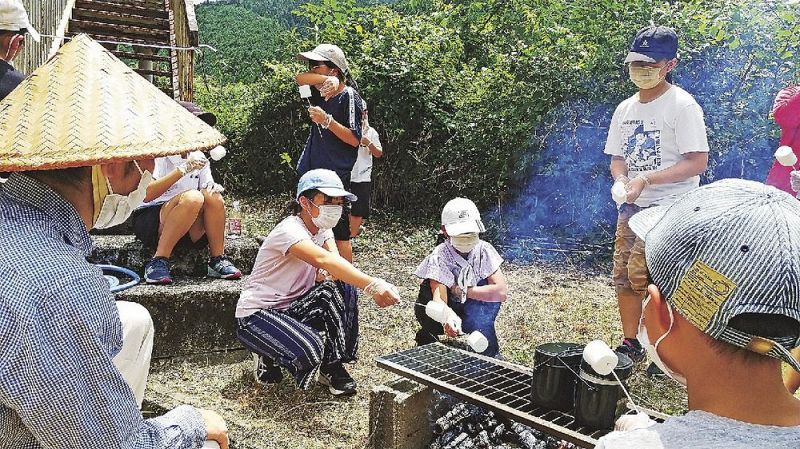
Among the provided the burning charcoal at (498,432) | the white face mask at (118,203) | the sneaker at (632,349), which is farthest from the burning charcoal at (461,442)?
the white face mask at (118,203)

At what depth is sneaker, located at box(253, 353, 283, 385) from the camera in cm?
414

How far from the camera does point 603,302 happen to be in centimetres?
617

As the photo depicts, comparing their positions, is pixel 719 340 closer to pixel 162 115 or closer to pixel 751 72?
pixel 162 115

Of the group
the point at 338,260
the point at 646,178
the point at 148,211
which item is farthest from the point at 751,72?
the point at 148,211

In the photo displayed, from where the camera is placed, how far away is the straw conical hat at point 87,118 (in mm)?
1874

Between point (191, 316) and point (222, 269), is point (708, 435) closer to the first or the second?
point (191, 316)

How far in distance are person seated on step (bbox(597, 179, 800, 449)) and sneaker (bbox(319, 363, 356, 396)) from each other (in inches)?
109

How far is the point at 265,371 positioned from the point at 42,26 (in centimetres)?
553

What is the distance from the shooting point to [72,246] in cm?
195

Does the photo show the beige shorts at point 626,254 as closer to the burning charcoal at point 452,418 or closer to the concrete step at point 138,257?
the burning charcoal at point 452,418

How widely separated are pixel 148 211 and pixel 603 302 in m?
3.97

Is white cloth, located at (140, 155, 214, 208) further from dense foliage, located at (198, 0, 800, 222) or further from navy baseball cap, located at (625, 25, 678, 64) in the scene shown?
dense foliage, located at (198, 0, 800, 222)

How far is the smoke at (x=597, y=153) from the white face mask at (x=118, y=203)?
5812 millimetres

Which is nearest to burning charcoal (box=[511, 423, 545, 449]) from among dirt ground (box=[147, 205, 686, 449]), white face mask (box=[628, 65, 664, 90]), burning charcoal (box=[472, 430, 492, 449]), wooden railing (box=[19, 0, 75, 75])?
burning charcoal (box=[472, 430, 492, 449])
